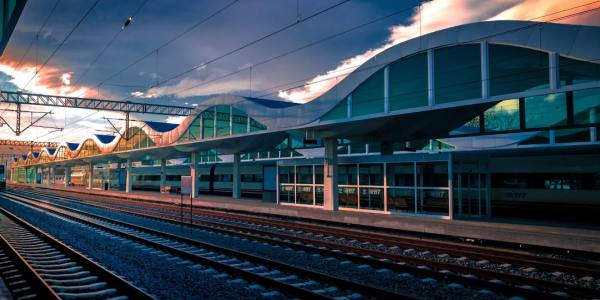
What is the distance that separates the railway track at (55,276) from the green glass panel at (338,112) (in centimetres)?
1166

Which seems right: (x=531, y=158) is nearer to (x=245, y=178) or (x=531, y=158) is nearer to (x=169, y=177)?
(x=245, y=178)

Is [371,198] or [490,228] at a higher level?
[371,198]

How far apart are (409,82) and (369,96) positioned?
1918mm

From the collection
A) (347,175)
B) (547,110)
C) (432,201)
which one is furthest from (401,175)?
(547,110)

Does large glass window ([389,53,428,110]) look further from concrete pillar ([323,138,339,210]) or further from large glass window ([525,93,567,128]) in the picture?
large glass window ([525,93,567,128])

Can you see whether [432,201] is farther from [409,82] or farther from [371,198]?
[409,82]

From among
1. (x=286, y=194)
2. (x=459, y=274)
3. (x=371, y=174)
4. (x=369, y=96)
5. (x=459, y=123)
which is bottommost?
(x=459, y=274)

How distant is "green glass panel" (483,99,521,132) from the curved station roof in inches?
26.0

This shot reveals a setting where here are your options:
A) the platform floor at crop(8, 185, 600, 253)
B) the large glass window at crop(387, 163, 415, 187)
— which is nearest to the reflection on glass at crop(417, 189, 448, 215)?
the platform floor at crop(8, 185, 600, 253)

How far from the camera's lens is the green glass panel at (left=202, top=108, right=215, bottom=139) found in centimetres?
2793

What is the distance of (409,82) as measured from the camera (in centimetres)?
1644

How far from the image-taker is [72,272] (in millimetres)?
9383

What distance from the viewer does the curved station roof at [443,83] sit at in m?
12.7

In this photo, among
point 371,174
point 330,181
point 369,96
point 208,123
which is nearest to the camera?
point 369,96
